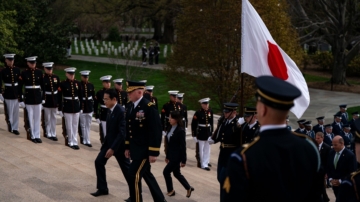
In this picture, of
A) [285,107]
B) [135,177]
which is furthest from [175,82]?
[285,107]

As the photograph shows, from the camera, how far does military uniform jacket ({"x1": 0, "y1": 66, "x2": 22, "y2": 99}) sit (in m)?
12.6

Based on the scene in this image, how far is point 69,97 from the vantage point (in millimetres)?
12555

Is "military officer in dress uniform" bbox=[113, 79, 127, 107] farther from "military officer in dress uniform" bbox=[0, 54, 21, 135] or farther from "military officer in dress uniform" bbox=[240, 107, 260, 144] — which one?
"military officer in dress uniform" bbox=[240, 107, 260, 144]

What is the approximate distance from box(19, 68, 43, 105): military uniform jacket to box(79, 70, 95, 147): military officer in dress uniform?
1.09 m

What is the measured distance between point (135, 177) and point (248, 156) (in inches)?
165

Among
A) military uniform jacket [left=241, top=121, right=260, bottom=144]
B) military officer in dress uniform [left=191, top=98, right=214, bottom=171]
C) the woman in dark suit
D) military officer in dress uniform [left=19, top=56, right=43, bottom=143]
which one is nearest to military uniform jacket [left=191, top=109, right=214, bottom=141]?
military officer in dress uniform [left=191, top=98, right=214, bottom=171]

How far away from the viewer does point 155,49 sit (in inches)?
1597

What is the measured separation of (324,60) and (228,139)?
3323cm

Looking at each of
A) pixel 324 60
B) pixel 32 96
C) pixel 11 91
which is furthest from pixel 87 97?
pixel 324 60

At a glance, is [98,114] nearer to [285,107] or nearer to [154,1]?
[285,107]

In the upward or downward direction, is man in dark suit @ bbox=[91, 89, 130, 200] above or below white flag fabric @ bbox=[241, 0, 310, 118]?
below

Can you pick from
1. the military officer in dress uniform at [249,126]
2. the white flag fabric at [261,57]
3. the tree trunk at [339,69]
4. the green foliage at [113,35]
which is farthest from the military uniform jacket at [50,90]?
the green foliage at [113,35]

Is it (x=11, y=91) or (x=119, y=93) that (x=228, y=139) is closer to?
(x=119, y=93)

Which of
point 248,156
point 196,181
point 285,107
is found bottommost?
point 196,181
